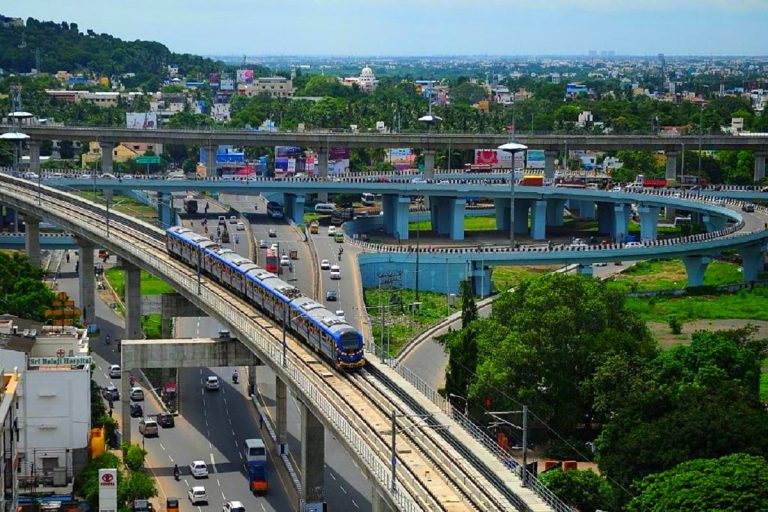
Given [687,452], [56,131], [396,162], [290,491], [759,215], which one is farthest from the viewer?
[396,162]

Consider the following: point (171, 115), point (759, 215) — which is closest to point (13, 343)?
point (759, 215)

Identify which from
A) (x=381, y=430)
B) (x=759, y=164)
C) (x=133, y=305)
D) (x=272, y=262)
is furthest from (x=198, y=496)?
(x=759, y=164)

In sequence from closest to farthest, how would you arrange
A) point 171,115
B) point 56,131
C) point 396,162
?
point 56,131
point 396,162
point 171,115

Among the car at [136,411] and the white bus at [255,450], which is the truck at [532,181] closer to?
the car at [136,411]

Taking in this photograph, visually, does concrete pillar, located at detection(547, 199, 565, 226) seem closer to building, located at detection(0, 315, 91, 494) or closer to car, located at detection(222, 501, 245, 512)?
building, located at detection(0, 315, 91, 494)

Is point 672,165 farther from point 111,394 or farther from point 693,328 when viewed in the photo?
point 111,394

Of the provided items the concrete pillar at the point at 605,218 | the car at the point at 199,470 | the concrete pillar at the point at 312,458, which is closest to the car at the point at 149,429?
the car at the point at 199,470

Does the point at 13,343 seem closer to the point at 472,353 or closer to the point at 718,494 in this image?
the point at 472,353
